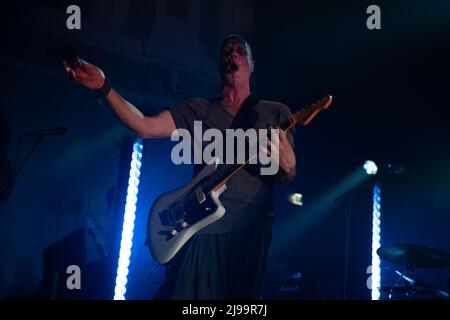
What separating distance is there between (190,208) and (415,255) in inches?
130

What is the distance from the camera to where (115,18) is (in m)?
8.25

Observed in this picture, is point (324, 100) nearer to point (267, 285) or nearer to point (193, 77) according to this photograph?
point (267, 285)

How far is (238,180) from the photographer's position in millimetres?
2660

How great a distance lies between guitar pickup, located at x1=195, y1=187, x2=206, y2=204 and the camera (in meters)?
2.69

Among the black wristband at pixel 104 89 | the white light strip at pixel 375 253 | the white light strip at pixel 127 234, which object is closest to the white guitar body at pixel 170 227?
the black wristband at pixel 104 89

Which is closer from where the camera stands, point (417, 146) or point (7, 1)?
point (417, 146)

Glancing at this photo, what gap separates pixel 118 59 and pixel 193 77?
1.42m

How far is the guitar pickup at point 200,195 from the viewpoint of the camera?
2691mm

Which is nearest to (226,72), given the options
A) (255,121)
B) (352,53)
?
(255,121)

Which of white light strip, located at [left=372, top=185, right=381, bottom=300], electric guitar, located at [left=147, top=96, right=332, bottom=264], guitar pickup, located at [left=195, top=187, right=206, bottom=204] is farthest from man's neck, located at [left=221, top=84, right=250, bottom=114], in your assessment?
white light strip, located at [left=372, top=185, right=381, bottom=300]

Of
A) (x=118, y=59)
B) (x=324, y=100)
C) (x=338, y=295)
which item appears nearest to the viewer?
(x=324, y=100)

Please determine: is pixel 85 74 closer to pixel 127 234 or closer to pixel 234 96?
pixel 234 96

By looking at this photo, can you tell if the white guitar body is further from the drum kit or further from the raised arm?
the drum kit

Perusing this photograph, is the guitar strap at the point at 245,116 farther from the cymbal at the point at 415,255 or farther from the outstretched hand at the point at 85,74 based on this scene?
the cymbal at the point at 415,255
